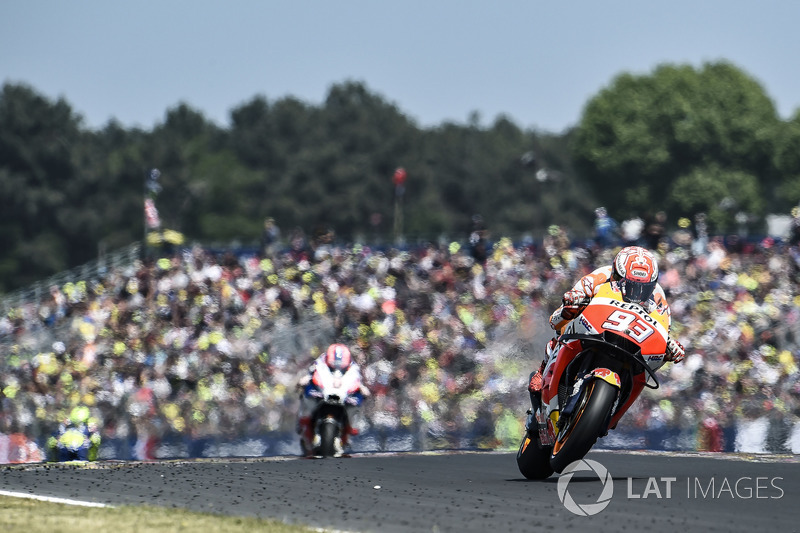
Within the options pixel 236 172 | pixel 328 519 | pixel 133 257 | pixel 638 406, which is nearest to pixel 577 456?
pixel 328 519

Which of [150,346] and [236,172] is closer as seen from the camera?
[150,346]

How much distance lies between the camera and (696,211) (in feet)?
255

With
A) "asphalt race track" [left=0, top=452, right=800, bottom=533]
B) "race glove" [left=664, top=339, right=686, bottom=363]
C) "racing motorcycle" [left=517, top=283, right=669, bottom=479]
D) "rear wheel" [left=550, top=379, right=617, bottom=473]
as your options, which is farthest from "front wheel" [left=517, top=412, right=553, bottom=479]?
"race glove" [left=664, top=339, right=686, bottom=363]

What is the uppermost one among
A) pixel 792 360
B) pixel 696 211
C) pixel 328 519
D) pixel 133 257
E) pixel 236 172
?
pixel 236 172

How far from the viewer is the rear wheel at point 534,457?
1190 centimetres

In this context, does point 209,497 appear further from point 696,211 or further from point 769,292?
point 696,211

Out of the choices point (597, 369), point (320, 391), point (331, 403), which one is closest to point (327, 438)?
point (331, 403)

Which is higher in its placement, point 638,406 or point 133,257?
point 133,257

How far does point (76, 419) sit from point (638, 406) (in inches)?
318

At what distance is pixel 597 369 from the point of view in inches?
425

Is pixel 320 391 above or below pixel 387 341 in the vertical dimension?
below

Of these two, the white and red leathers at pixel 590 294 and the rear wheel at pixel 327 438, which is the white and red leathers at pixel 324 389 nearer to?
the rear wheel at pixel 327 438

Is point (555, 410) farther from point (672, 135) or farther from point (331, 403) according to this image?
point (672, 135)

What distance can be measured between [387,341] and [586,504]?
17147 mm
